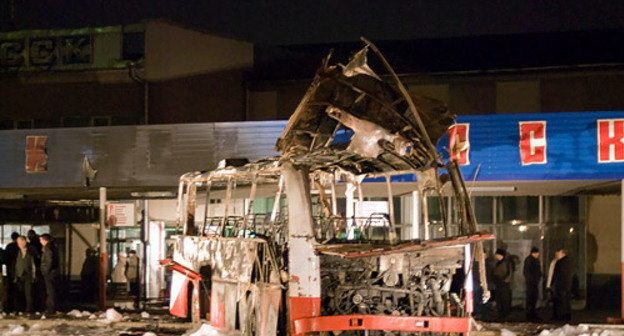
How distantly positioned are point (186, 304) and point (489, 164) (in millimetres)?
6937

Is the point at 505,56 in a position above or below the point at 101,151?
above

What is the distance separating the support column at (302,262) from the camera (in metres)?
10.1

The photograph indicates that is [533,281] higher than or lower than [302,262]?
lower

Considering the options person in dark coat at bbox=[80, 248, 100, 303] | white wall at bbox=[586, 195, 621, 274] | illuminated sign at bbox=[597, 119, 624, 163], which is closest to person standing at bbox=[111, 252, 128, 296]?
person in dark coat at bbox=[80, 248, 100, 303]

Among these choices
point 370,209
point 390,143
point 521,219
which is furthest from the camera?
point 521,219

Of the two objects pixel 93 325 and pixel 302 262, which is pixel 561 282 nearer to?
pixel 302 262

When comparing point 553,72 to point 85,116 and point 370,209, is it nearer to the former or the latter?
point 370,209

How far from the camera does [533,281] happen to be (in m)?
17.7

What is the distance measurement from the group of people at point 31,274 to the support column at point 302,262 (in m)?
9.57

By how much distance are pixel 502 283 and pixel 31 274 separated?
1069cm

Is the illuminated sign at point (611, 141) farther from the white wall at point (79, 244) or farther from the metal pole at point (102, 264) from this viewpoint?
the white wall at point (79, 244)

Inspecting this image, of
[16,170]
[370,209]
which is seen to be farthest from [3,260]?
[370,209]

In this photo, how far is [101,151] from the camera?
64.2 feet

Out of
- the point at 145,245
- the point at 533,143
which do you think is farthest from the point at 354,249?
the point at 145,245
